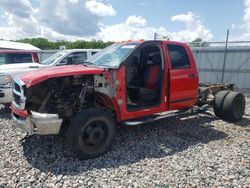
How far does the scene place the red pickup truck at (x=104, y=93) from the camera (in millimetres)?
4277

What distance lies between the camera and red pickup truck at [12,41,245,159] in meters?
4.28

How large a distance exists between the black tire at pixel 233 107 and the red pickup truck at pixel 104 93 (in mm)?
1099

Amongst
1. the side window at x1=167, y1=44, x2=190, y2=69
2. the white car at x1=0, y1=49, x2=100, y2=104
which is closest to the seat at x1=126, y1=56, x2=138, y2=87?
the side window at x1=167, y1=44, x2=190, y2=69

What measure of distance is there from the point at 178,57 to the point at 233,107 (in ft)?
7.24

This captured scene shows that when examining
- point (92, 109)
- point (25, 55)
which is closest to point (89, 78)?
point (92, 109)

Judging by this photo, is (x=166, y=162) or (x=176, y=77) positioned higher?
(x=176, y=77)

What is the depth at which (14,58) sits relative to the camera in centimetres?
1012

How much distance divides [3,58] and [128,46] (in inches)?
262

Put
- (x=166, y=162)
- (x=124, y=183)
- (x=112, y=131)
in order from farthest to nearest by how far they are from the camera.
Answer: (x=112, y=131), (x=166, y=162), (x=124, y=183)

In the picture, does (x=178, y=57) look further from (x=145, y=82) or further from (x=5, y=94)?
(x=5, y=94)

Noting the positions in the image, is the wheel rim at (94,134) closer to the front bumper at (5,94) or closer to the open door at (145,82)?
the open door at (145,82)

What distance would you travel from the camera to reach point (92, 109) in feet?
14.5

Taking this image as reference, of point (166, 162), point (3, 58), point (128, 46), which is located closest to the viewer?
point (166, 162)

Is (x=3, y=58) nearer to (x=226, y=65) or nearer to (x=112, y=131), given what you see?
(x=112, y=131)
